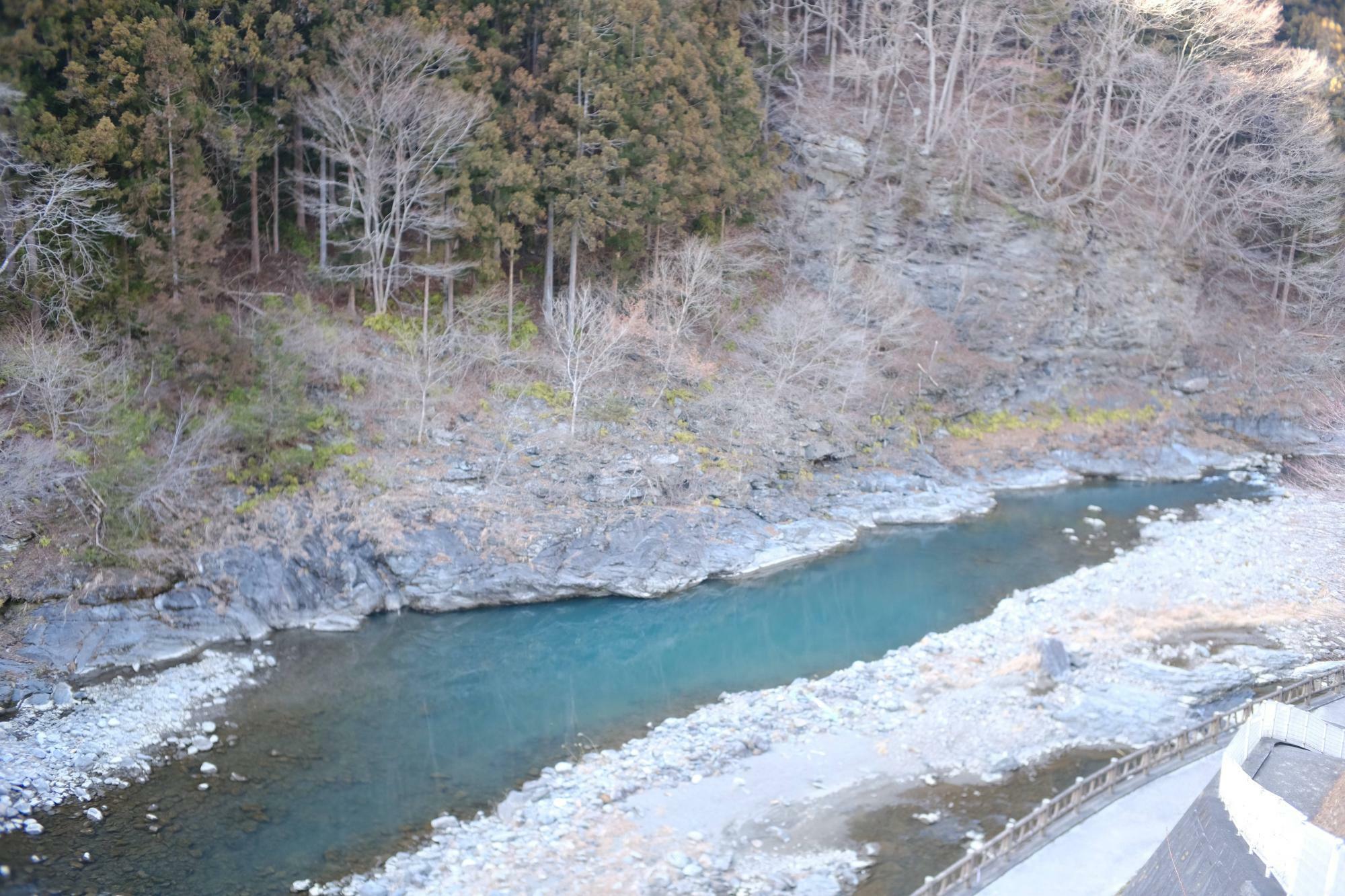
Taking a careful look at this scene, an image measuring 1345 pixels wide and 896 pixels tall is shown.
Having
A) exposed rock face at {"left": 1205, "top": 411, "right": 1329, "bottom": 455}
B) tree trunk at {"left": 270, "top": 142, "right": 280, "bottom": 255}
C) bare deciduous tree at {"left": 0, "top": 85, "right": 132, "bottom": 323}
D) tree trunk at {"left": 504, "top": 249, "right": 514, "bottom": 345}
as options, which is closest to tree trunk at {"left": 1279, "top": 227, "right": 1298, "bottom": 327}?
exposed rock face at {"left": 1205, "top": 411, "right": 1329, "bottom": 455}

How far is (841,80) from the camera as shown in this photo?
3478cm

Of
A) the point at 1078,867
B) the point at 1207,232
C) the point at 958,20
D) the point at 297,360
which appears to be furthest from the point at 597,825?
the point at 1207,232

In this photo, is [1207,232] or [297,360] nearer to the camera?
[297,360]

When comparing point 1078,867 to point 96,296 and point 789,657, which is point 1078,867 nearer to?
point 789,657

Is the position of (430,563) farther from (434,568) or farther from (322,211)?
(322,211)

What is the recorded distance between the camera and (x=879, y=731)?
15117 mm

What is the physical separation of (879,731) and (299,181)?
18.9 meters

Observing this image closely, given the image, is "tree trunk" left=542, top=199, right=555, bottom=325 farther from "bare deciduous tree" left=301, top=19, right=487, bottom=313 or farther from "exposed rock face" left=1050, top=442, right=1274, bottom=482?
"exposed rock face" left=1050, top=442, right=1274, bottom=482

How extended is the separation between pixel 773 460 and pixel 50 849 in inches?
692

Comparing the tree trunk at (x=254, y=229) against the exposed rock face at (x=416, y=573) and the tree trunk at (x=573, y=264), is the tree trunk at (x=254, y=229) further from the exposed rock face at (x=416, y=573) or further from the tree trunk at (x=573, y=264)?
the exposed rock face at (x=416, y=573)

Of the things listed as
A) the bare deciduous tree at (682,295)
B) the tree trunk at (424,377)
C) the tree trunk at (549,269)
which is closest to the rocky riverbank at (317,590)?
the tree trunk at (424,377)

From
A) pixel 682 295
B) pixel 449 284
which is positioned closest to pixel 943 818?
pixel 682 295

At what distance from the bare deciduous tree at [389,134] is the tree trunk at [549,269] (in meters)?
2.69

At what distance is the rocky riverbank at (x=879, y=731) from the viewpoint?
11844 mm
